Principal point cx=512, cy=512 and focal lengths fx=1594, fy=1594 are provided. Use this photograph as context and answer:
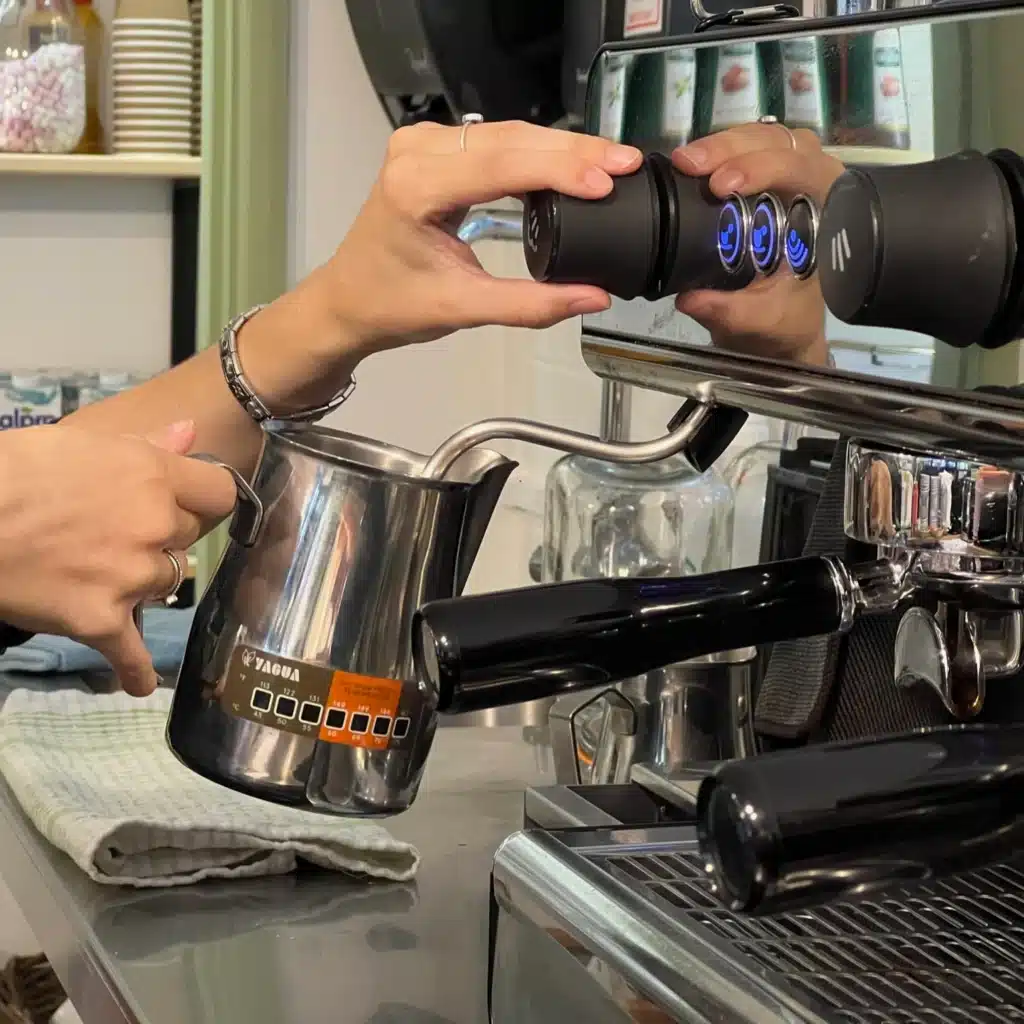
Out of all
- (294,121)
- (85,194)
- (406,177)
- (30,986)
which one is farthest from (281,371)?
(85,194)

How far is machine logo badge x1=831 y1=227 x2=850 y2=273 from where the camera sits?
37 centimetres

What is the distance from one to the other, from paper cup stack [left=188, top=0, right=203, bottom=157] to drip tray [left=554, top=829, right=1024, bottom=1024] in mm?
1574

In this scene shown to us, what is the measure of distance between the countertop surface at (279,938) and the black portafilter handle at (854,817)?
236mm

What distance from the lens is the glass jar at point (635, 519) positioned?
37.1 inches

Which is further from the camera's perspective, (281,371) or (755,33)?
(281,371)

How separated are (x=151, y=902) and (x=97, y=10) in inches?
A: 63.6

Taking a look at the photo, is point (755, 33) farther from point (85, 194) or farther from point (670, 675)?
point (85, 194)

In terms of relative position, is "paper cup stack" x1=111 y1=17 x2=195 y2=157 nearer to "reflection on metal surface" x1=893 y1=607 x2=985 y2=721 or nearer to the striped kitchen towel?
the striped kitchen towel

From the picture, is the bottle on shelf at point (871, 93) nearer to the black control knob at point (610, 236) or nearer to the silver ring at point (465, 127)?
the black control knob at point (610, 236)

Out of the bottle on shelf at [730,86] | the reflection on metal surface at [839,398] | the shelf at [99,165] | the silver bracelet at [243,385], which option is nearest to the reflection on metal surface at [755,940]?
the reflection on metal surface at [839,398]

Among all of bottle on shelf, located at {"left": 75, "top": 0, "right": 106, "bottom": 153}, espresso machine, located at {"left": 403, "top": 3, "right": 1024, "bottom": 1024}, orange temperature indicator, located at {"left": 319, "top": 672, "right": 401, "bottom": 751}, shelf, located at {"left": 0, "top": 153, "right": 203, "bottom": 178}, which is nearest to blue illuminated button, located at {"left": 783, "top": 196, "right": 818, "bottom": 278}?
espresso machine, located at {"left": 403, "top": 3, "right": 1024, "bottom": 1024}

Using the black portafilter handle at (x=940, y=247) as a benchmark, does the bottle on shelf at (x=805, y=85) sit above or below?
above

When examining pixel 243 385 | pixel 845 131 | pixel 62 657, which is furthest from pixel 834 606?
pixel 62 657

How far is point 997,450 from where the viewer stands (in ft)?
1.23
